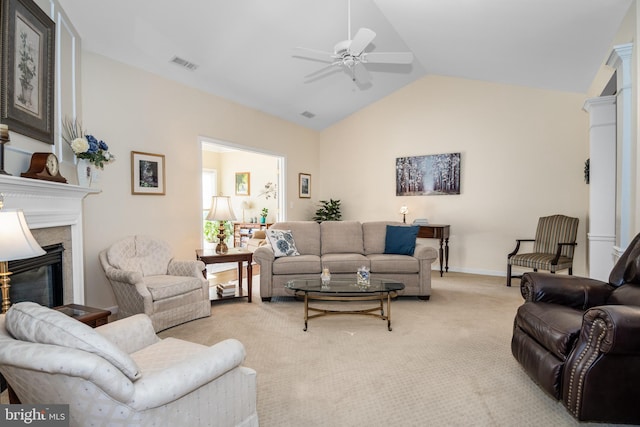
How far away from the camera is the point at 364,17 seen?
4.08 m

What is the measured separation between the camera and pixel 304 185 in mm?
6828

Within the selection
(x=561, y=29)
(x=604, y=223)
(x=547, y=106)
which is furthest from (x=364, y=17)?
(x=604, y=223)

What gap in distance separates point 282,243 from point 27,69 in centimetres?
289

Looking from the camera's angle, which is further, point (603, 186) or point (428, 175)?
point (428, 175)

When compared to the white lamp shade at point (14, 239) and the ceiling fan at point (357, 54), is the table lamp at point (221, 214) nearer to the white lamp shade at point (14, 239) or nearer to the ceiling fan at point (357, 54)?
the ceiling fan at point (357, 54)

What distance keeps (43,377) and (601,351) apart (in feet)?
7.69

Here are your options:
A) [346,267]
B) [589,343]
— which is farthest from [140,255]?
[589,343]

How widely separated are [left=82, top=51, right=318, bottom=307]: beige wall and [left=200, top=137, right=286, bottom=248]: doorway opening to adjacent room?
2801mm

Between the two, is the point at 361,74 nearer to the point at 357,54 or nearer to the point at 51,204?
the point at 357,54

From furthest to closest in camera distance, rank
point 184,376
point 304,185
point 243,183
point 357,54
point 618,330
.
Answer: point 243,183 < point 304,185 < point 357,54 < point 618,330 < point 184,376

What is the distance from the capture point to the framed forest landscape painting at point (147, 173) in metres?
3.92

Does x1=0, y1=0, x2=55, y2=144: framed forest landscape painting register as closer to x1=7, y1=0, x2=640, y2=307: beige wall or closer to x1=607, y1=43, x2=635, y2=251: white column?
x1=7, y1=0, x2=640, y2=307: beige wall

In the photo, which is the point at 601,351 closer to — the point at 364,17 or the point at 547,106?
the point at 364,17

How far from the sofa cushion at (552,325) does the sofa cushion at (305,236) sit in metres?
2.77
